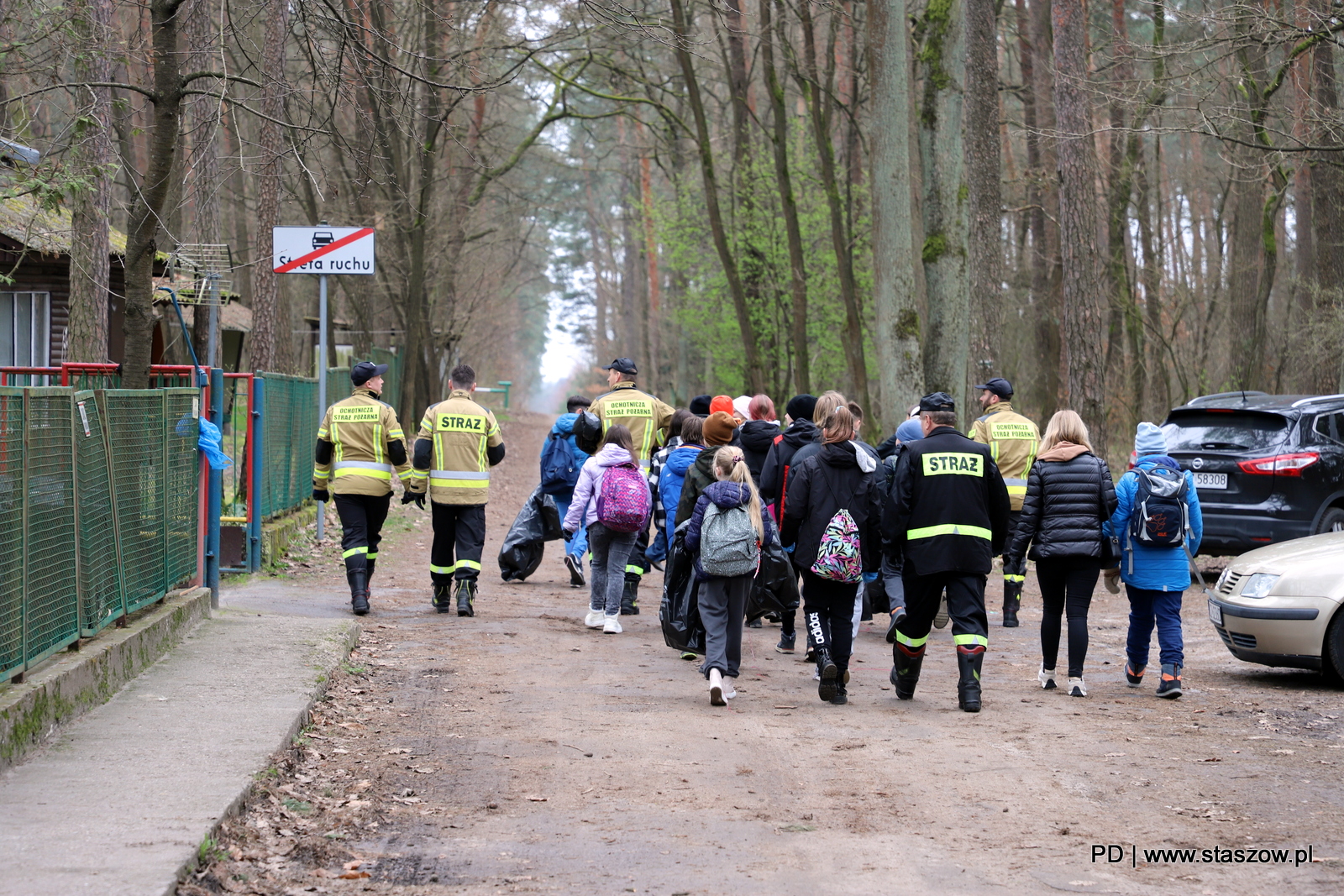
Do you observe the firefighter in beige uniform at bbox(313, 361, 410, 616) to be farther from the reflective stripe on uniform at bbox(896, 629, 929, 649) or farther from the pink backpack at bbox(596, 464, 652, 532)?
the reflective stripe on uniform at bbox(896, 629, 929, 649)

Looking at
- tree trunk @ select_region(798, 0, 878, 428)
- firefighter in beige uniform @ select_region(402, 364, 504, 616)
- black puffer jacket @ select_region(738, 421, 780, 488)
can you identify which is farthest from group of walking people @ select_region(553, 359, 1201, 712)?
tree trunk @ select_region(798, 0, 878, 428)

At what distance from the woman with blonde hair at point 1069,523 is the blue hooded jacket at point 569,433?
5.28 m

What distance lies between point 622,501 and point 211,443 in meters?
3.25

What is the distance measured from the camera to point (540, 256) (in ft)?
237

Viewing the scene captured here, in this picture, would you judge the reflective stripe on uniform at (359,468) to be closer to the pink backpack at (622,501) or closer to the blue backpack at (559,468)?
the pink backpack at (622,501)

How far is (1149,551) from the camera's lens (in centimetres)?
891

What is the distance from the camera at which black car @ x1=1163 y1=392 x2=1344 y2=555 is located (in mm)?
13109

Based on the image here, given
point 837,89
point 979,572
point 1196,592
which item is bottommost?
point 1196,592

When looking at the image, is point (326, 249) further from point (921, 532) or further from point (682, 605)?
point (921, 532)

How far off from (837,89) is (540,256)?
137ft

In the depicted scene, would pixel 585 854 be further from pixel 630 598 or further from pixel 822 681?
pixel 630 598

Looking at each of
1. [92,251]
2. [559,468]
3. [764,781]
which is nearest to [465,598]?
[559,468]

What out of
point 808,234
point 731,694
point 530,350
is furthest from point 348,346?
point 530,350

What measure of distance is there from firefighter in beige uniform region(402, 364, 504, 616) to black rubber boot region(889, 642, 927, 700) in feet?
13.4
